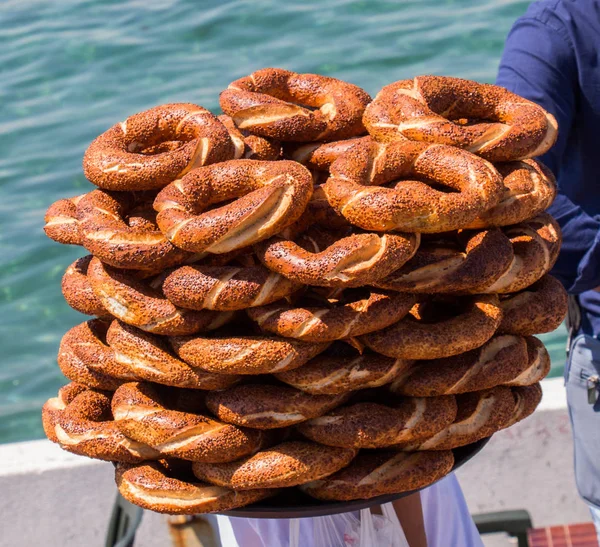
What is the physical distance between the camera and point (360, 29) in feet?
23.0

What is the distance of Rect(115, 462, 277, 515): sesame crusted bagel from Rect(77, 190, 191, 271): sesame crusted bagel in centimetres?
35

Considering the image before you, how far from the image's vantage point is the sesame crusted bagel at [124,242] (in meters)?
1.24

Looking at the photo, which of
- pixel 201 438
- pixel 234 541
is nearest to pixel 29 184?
pixel 234 541

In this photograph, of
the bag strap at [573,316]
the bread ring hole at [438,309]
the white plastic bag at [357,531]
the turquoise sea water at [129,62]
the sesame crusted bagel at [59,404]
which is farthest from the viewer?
the turquoise sea water at [129,62]

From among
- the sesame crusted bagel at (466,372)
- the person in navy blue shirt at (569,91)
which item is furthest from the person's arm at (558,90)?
the sesame crusted bagel at (466,372)

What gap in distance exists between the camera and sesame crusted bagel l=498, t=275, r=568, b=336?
139 centimetres

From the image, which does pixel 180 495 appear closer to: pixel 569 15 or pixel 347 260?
pixel 347 260

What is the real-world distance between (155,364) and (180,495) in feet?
0.71

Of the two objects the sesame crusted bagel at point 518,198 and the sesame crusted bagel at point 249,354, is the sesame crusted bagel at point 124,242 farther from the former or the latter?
the sesame crusted bagel at point 518,198

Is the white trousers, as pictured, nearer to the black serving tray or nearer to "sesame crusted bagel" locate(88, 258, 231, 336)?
the black serving tray

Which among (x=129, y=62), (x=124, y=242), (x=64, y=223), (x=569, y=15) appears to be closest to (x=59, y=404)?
(x=64, y=223)

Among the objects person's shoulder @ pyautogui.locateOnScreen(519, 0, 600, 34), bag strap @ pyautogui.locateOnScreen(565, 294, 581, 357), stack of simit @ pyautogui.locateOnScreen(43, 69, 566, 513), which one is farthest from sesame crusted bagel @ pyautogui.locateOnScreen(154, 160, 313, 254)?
bag strap @ pyautogui.locateOnScreen(565, 294, 581, 357)

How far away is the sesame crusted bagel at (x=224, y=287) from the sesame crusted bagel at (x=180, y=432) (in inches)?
7.5

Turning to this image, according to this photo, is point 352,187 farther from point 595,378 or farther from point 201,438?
point 595,378
